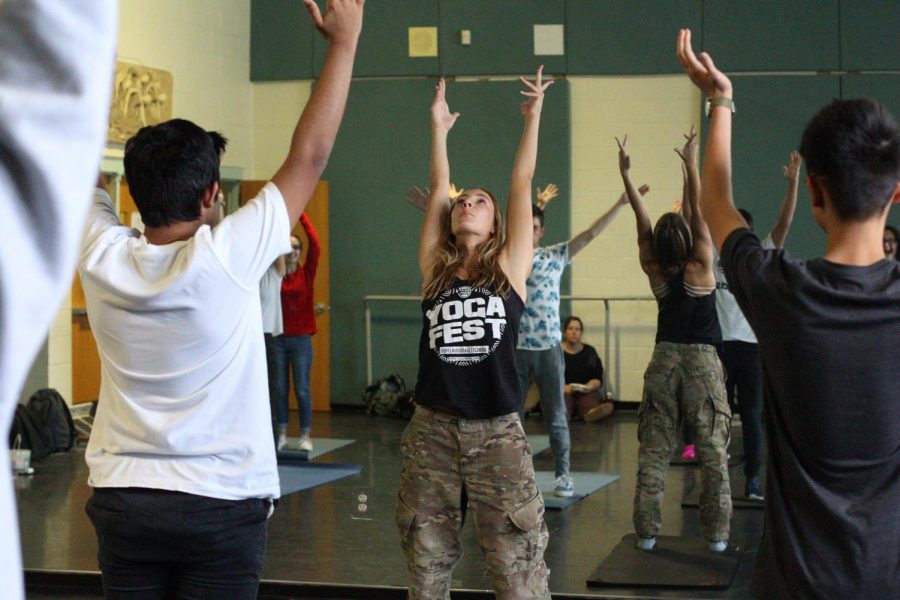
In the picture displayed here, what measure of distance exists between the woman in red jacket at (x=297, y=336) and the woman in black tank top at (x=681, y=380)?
3.25m

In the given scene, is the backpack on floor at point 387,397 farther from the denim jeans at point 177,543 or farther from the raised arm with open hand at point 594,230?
the denim jeans at point 177,543

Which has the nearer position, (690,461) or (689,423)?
(689,423)

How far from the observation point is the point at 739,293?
6.21ft

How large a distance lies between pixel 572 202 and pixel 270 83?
3.20 m

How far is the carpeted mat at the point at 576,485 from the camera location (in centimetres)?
591

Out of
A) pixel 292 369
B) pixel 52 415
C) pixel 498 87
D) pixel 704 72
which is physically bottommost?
pixel 52 415

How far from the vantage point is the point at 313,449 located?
25.9 ft

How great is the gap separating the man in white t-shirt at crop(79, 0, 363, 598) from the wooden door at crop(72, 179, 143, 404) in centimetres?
692

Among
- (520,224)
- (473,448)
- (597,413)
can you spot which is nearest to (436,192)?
(520,224)

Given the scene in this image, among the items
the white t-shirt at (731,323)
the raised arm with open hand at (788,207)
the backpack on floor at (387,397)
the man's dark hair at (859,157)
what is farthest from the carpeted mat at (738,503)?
the man's dark hair at (859,157)

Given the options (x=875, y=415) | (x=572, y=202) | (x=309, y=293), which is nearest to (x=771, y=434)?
(x=875, y=415)

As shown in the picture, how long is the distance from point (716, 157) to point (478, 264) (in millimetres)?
1393

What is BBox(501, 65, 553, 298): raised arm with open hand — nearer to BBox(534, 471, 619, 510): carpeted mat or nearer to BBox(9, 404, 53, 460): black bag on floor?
BBox(534, 471, 619, 510): carpeted mat

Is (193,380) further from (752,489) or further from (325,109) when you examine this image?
(752,489)
